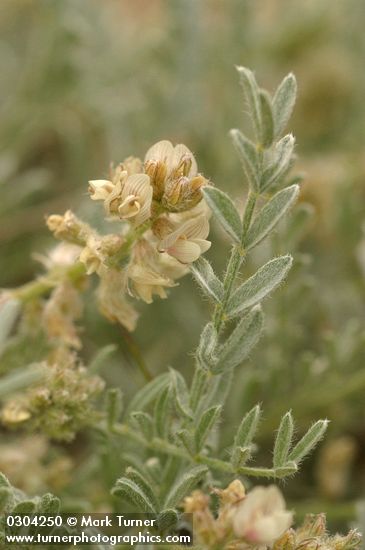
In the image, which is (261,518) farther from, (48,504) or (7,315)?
(7,315)

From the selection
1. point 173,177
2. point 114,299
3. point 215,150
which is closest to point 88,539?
point 114,299

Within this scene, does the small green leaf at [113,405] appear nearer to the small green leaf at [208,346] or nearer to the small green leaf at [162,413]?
the small green leaf at [162,413]

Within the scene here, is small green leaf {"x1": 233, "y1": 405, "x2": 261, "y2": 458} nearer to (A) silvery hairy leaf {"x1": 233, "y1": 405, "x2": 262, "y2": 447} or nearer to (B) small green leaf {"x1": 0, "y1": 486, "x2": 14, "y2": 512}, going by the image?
(A) silvery hairy leaf {"x1": 233, "y1": 405, "x2": 262, "y2": 447}

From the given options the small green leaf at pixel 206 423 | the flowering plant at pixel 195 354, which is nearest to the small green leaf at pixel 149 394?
the flowering plant at pixel 195 354

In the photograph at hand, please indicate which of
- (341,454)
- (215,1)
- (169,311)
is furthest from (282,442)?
(215,1)

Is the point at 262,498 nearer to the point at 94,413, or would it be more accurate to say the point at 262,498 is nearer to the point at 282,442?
the point at 282,442

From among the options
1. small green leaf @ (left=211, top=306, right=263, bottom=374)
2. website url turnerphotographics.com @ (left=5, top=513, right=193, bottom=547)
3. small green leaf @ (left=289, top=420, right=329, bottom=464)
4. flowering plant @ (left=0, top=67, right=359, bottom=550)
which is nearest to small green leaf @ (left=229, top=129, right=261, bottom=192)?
flowering plant @ (left=0, top=67, right=359, bottom=550)

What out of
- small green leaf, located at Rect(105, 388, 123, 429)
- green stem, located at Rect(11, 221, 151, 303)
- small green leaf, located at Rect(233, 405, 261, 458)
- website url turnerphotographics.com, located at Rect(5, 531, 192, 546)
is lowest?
website url turnerphotographics.com, located at Rect(5, 531, 192, 546)
